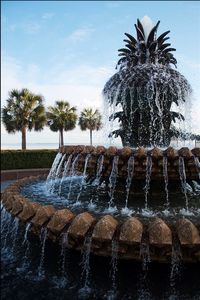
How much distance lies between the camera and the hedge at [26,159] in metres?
22.0

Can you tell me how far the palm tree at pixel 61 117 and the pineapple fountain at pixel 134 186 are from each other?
3222 centimetres

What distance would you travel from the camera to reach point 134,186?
492 cm

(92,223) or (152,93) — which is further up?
(152,93)

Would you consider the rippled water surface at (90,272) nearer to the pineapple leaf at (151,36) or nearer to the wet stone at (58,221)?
the wet stone at (58,221)

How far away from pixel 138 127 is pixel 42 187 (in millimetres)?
2327

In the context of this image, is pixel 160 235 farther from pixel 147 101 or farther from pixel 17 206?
pixel 147 101

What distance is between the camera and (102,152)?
14.6 ft

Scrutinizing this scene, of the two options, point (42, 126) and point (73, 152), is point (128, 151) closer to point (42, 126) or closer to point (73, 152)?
point (73, 152)

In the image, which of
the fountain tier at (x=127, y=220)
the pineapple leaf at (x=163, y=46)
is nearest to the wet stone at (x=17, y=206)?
the fountain tier at (x=127, y=220)

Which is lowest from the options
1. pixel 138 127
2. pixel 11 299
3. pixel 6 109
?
pixel 11 299

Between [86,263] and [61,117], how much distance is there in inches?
1459

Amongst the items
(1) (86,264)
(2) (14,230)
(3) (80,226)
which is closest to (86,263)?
(1) (86,264)

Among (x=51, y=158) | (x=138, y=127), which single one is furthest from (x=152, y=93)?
(x=51, y=158)

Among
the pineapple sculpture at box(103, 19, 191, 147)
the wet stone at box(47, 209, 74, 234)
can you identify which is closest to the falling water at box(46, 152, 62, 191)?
the pineapple sculpture at box(103, 19, 191, 147)
